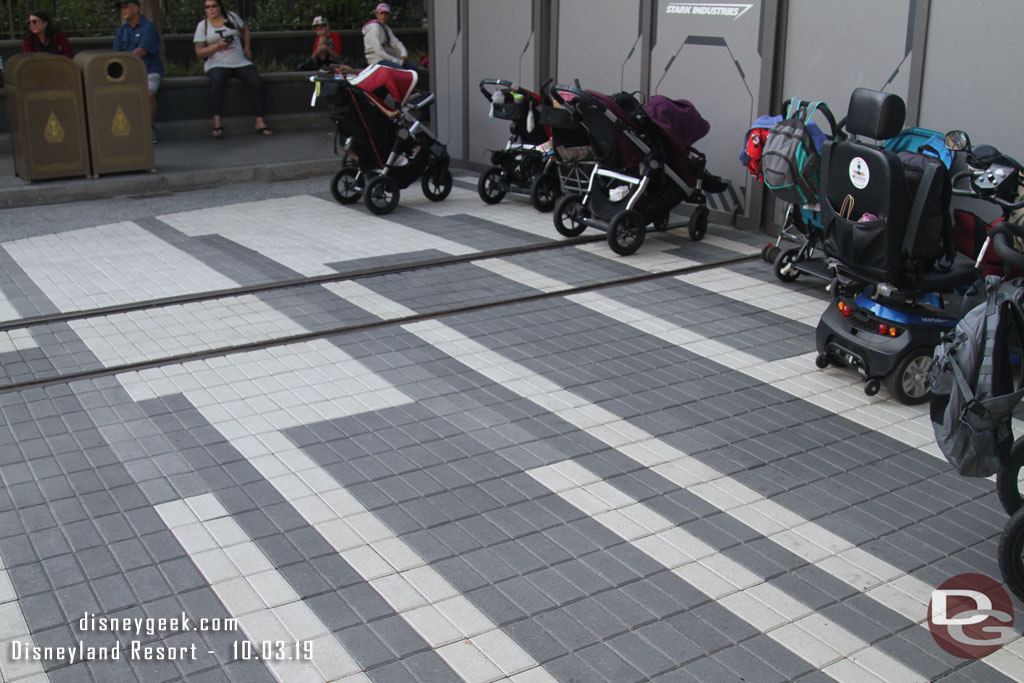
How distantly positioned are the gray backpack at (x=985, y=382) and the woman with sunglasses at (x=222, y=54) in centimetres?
1336

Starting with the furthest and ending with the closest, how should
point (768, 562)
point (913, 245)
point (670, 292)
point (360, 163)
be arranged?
point (360, 163) → point (670, 292) → point (913, 245) → point (768, 562)

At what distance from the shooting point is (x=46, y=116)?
40.5ft

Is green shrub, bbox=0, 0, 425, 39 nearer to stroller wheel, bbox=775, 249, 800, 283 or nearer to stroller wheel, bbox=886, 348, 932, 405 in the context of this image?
stroller wheel, bbox=775, 249, 800, 283

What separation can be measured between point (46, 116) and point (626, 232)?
714 cm

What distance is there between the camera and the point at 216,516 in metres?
5.05

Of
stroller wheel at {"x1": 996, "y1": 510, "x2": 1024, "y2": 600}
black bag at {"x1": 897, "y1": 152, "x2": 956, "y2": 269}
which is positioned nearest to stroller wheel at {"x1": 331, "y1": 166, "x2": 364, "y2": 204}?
black bag at {"x1": 897, "y1": 152, "x2": 956, "y2": 269}

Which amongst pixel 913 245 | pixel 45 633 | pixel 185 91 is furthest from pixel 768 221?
pixel 185 91

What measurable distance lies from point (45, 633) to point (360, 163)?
7.99 m

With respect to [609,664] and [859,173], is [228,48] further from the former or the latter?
[609,664]

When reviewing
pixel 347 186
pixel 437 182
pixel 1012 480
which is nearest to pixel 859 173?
pixel 1012 480

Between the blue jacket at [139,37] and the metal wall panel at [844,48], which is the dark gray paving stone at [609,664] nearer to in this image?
the metal wall panel at [844,48]

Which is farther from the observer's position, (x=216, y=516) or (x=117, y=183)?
(x=117, y=183)

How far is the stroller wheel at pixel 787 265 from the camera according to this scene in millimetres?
9016

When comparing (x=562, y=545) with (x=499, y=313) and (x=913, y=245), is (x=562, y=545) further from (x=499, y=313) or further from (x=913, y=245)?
(x=499, y=313)
